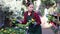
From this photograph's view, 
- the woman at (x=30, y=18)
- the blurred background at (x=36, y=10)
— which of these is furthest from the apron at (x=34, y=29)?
the blurred background at (x=36, y=10)

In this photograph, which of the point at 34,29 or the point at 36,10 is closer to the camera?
the point at 34,29

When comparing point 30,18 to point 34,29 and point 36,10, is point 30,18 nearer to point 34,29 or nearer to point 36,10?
point 34,29

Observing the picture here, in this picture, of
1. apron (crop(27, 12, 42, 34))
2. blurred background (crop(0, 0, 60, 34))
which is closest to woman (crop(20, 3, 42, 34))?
apron (crop(27, 12, 42, 34))

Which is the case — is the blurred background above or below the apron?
above

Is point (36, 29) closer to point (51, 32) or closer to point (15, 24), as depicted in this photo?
point (15, 24)

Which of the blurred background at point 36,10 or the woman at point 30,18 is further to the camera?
the blurred background at point 36,10

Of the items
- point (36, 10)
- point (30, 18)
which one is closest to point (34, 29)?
point (30, 18)

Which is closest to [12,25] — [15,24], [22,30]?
[15,24]

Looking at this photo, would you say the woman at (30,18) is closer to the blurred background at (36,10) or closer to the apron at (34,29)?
the apron at (34,29)

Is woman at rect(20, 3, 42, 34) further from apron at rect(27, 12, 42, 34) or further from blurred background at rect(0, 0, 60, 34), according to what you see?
blurred background at rect(0, 0, 60, 34)

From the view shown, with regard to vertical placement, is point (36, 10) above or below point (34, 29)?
above

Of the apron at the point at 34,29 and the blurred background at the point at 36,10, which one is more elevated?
the blurred background at the point at 36,10

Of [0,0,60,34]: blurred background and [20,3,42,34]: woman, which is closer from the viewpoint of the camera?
[20,3,42,34]: woman

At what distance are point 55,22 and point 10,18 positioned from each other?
1.94 ft
